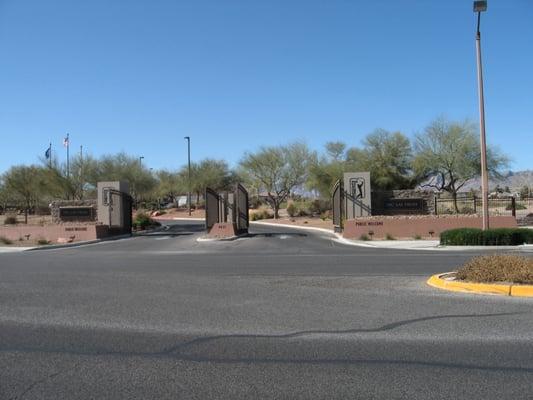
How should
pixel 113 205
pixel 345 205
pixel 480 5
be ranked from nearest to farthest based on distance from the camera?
pixel 480 5 → pixel 345 205 → pixel 113 205

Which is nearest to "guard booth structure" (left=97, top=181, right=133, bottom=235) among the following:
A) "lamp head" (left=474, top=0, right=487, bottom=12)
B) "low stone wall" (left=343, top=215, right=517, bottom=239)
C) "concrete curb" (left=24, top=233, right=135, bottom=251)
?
"concrete curb" (left=24, top=233, right=135, bottom=251)

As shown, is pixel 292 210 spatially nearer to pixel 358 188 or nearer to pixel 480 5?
pixel 358 188

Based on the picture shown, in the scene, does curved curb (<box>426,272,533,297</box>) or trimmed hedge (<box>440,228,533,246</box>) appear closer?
curved curb (<box>426,272,533,297</box>)

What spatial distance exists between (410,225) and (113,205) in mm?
19124

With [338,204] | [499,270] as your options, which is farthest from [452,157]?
[499,270]

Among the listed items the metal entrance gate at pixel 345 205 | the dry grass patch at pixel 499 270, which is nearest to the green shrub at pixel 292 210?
the metal entrance gate at pixel 345 205

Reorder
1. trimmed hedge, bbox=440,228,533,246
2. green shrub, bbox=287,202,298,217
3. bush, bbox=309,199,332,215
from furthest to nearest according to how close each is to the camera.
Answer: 1. green shrub, bbox=287,202,298,217
2. bush, bbox=309,199,332,215
3. trimmed hedge, bbox=440,228,533,246

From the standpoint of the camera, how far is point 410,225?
30.7 m

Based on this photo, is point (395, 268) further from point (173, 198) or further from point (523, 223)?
point (173, 198)

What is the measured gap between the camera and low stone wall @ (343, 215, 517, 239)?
3056 cm

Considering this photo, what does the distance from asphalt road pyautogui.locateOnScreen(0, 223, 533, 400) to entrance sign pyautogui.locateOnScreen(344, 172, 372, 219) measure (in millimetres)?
20312

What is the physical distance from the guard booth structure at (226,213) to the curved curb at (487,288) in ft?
75.4

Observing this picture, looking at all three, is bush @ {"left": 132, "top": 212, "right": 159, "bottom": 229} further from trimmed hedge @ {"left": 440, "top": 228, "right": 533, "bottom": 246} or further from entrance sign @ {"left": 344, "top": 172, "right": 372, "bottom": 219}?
trimmed hedge @ {"left": 440, "top": 228, "right": 533, "bottom": 246}

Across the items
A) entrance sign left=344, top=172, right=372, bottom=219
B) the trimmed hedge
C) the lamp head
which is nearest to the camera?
the lamp head
